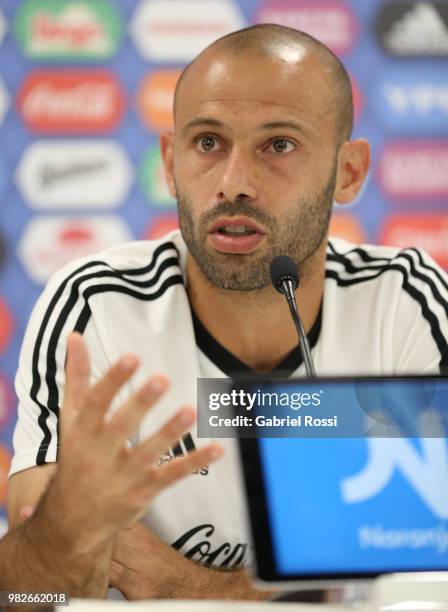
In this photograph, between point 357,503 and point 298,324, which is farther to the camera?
point 298,324

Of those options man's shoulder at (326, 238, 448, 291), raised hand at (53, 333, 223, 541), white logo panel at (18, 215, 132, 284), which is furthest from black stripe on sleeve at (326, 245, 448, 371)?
white logo panel at (18, 215, 132, 284)

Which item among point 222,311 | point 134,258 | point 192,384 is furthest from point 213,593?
point 134,258

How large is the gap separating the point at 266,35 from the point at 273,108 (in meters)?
0.16

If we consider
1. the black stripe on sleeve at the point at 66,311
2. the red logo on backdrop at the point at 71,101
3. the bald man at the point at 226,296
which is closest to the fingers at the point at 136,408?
the bald man at the point at 226,296

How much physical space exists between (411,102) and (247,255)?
1162 millimetres

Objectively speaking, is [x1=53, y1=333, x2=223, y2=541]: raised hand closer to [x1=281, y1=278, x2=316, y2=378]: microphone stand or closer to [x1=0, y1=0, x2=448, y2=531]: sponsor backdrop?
[x1=281, y1=278, x2=316, y2=378]: microphone stand

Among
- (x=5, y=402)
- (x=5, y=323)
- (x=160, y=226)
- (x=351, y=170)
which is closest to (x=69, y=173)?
(x=160, y=226)

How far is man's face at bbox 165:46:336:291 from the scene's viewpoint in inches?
53.3

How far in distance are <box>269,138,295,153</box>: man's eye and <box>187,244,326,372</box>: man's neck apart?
0.23 metres

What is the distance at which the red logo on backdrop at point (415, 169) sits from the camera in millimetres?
2326

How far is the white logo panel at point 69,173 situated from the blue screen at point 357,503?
5.51 ft

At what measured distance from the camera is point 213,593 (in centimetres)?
109

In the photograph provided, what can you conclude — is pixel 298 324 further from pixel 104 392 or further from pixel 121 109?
pixel 121 109

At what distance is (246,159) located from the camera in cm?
135
